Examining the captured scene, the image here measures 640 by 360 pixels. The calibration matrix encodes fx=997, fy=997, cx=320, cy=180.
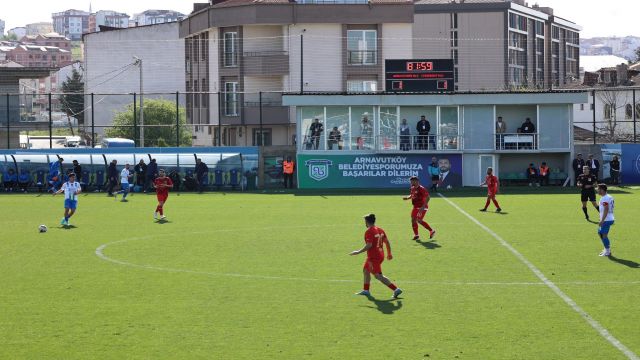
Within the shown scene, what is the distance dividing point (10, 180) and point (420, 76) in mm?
22684

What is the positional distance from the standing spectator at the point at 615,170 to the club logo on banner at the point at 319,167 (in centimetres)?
1533

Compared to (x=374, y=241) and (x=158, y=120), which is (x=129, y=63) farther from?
(x=374, y=241)

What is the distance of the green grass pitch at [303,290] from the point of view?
51.4 feet

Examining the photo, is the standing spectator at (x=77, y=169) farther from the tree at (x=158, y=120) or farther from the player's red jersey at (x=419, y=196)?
the tree at (x=158, y=120)

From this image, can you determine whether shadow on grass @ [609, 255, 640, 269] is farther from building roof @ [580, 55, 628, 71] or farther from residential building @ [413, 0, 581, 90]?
building roof @ [580, 55, 628, 71]

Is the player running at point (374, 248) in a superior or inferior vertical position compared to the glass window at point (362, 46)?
inferior

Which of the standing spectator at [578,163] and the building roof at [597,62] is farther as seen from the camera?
the building roof at [597,62]

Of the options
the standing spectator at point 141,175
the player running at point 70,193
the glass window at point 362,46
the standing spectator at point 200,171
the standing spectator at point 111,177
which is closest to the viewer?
the player running at point 70,193

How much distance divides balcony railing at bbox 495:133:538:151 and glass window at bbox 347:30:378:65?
23.3 meters

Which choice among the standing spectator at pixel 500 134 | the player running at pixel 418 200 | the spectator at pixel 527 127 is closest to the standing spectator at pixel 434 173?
the standing spectator at pixel 500 134

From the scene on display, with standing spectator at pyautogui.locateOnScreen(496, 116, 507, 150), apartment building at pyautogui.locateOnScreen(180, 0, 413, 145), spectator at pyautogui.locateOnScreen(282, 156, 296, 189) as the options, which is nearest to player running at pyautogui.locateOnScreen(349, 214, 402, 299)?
spectator at pyautogui.locateOnScreen(282, 156, 296, 189)

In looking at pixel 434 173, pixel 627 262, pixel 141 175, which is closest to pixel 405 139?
pixel 434 173

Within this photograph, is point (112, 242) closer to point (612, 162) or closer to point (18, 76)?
point (612, 162)

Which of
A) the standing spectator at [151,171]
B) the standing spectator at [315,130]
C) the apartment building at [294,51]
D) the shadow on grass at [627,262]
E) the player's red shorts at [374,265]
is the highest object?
the apartment building at [294,51]
